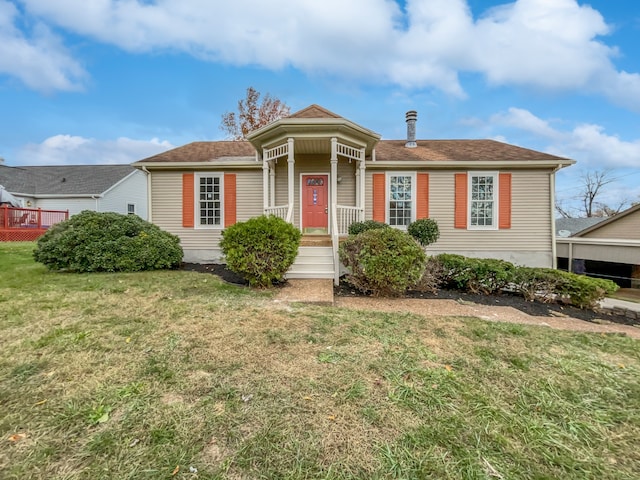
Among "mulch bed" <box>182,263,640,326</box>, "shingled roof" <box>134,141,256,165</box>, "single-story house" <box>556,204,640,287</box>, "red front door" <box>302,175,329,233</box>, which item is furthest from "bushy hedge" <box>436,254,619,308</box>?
"shingled roof" <box>134,141,256,165</box>

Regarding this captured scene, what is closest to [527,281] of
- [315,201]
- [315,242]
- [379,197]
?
[379,197]

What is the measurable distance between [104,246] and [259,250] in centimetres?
407

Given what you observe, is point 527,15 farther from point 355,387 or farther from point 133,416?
point 133,416

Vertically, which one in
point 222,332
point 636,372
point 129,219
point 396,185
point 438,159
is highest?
point 438,159

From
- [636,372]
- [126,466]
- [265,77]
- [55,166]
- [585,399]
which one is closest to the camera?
[126,466]

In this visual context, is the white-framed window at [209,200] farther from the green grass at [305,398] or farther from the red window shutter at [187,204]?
the green grass at [305,398]

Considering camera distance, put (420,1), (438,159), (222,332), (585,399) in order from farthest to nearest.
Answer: (438,159) < (420,1) < (222,332) < (585,399)

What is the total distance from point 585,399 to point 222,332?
137 inches

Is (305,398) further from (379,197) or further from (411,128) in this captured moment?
(411,128)

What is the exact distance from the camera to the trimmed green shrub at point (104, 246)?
6.62m

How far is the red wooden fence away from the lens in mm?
13086

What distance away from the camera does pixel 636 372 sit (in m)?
2.90

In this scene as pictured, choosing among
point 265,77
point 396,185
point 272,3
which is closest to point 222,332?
point 396,185

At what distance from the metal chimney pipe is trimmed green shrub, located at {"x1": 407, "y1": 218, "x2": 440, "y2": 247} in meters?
4.18
